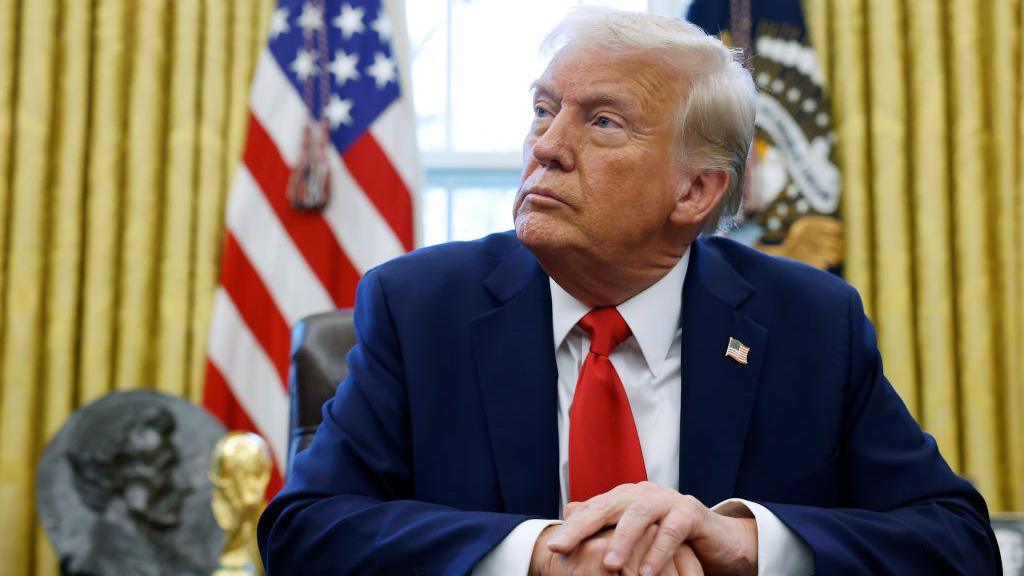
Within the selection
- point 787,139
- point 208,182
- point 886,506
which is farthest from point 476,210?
point 886,506

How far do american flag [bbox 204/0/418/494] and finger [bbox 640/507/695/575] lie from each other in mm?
2269

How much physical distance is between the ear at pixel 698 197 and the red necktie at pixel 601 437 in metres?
0.29

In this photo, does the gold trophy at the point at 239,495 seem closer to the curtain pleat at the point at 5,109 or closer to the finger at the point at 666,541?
the finger at the point at 666,541

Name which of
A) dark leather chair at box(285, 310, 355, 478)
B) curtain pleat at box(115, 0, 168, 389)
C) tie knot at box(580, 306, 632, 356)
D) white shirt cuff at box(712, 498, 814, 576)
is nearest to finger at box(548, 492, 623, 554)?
white shirt cuff at box(712, 498, 814, 576)

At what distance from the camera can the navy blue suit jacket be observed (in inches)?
63.6

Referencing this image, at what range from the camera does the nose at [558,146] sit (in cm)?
177

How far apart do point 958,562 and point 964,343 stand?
2.13 m

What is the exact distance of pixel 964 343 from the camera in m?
3.60

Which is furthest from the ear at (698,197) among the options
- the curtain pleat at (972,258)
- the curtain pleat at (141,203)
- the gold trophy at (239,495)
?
the curtain pleat at (141,203)

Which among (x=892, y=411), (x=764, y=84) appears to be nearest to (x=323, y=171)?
(x=764, y=84)

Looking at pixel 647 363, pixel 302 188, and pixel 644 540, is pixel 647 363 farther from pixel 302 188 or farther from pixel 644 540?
pixel 302 188

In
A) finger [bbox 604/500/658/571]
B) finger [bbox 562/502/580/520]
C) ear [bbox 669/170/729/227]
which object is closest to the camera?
finger [bbox 604/500/658/571]

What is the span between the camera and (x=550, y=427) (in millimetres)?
1738

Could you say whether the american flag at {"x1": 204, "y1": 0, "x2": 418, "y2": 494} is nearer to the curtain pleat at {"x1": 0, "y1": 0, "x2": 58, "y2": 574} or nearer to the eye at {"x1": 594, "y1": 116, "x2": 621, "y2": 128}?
the curtain pleat at {"x1": 0, "y1": 0, "x2": 58, "y2": 574}
